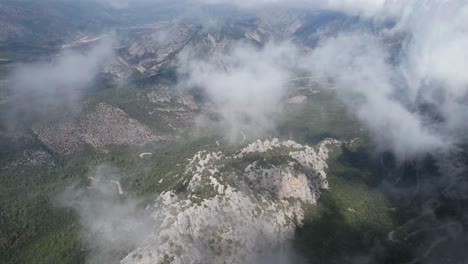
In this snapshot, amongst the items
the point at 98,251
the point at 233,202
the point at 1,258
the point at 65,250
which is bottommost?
the point at 1,258

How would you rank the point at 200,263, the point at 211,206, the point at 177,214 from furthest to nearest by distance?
the point at 211,206, the point at 177,214, the point at 200,263

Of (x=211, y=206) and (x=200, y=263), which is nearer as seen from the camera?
(x=200, y=263)

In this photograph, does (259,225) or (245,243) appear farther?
(259,225)

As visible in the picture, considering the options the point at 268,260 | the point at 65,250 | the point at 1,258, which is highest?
the point at 268,260

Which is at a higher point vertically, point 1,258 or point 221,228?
point 221,228

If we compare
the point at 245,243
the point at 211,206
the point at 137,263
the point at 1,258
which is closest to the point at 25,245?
the point at 1,258

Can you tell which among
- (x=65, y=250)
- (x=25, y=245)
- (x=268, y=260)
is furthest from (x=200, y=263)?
(x=25, y=245)

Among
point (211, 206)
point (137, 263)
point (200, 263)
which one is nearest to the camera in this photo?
point (137, 263)

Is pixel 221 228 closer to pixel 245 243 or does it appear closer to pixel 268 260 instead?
pixel 245 243

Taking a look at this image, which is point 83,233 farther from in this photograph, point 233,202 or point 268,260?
point 268,260
